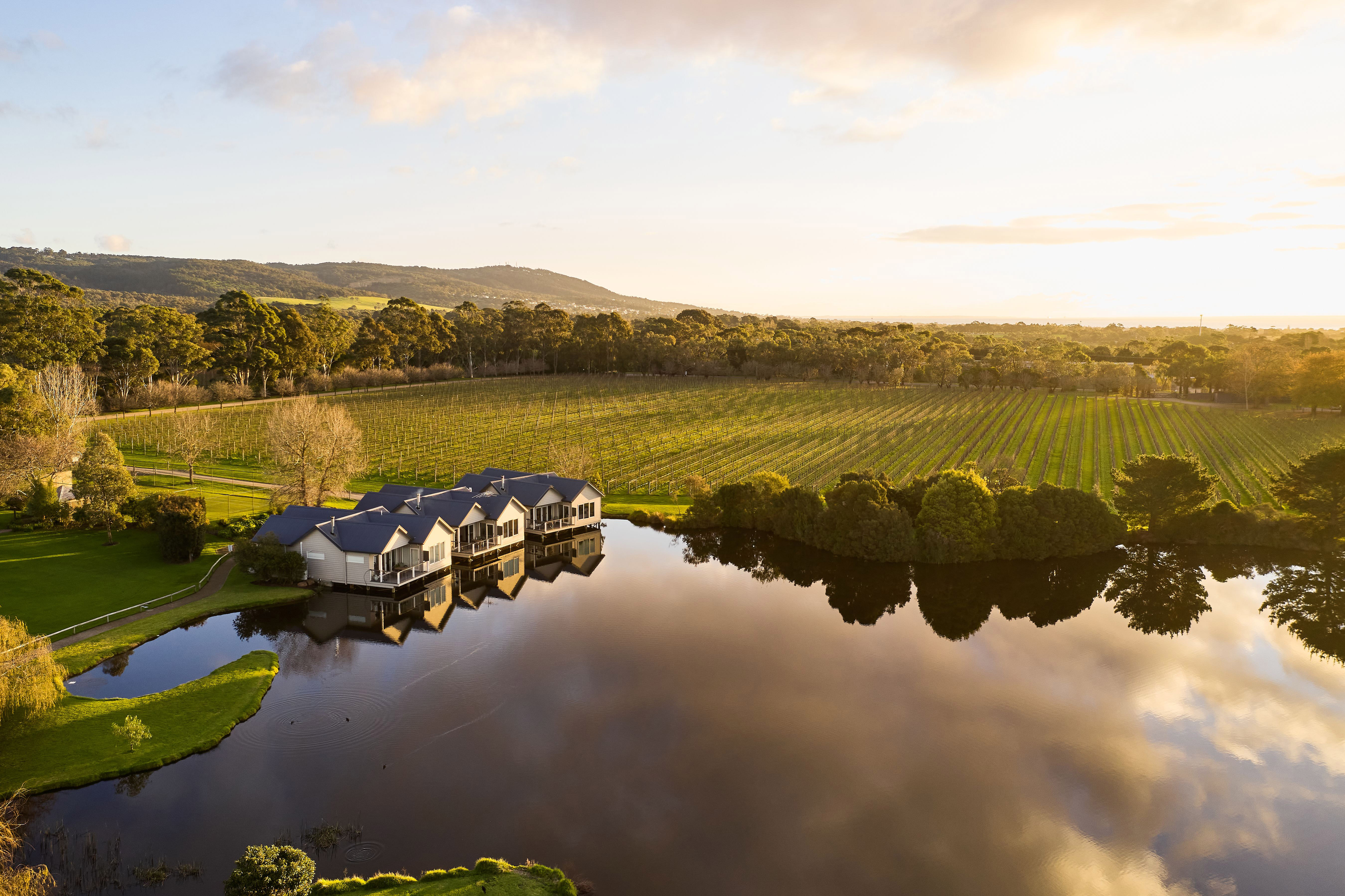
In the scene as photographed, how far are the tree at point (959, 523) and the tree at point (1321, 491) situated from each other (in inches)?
681

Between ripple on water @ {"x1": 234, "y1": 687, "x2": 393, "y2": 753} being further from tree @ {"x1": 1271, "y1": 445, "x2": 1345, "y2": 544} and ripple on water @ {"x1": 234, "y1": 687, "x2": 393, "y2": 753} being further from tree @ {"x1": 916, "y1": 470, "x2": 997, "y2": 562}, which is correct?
tree @ {"x1": 1271, "y1": 445, "x2": 1345, "y2": 544}

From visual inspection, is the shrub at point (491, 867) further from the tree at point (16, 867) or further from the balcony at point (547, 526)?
the balcony at point (547, 526)

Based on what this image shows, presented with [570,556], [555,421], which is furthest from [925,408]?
[570,556]

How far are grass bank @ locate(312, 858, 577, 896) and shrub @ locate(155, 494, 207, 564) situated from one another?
25.7 metres

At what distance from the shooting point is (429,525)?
3556 centimetres

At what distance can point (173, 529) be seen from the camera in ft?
116

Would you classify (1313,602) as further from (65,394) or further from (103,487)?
(65,394)

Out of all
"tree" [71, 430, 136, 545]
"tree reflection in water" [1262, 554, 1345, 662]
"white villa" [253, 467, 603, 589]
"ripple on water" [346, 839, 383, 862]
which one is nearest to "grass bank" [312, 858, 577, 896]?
"ripple on water" [346, 839, 383, 862]

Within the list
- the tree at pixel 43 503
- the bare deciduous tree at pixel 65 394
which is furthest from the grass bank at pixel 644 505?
the bare deciduous tree at pixel 65 394

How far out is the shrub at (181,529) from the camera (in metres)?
35.4

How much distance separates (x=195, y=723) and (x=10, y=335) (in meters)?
61.8

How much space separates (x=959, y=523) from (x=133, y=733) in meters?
35.9

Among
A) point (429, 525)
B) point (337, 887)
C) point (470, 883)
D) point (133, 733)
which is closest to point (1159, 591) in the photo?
point (470, 883)

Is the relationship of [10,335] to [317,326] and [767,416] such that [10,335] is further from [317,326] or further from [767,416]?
[767,416]
